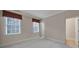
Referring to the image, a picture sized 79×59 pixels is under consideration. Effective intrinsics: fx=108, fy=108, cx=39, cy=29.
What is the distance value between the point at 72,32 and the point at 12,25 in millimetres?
1168

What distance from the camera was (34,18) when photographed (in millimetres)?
2199

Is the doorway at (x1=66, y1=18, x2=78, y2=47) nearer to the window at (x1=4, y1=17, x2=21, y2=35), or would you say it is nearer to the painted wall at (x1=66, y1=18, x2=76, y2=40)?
the painted wall at (x1=66, y1=18, x2=76, y2=40)

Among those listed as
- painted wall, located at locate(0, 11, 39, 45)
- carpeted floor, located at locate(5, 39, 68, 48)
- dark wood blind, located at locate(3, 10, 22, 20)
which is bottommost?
carpeted floor, located at locate(5, 39, 68, 48)

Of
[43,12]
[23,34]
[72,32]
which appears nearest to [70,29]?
[72,32]

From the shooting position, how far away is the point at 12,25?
6.85ft

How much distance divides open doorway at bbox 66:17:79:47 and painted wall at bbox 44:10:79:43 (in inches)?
3.0

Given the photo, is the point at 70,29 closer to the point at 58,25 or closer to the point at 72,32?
the point at 72,32

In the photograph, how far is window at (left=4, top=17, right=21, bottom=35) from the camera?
2055 millimetres

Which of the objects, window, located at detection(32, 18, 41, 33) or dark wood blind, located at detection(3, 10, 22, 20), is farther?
window, located at detection(32, 18, 41, 33)

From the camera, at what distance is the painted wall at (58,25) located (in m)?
2.07

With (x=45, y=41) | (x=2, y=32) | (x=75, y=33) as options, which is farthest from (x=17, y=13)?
(x=75, y=33)

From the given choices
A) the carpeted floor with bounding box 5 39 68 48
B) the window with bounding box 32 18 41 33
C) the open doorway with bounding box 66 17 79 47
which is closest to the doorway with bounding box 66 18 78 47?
the open doorway with bounding box 66 17 79 47
